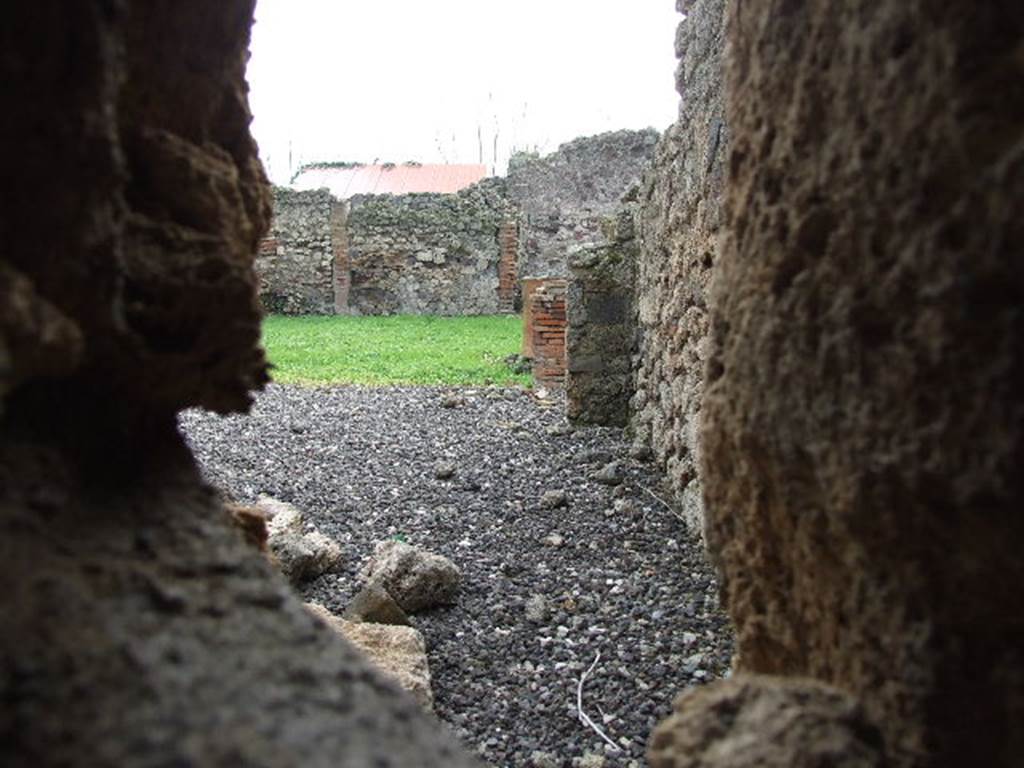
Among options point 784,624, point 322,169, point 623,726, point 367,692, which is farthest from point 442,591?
point 322,169

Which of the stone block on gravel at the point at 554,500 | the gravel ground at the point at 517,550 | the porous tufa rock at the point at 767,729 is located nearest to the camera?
the porous tufa rock at the point at 767,729

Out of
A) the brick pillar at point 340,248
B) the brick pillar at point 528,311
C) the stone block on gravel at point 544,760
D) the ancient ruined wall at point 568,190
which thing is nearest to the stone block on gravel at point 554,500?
the stone block on gravel at point 544,760

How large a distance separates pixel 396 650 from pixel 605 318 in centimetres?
406

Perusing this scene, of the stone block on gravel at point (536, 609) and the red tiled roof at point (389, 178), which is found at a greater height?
the red tiled roof at point (389, 178)

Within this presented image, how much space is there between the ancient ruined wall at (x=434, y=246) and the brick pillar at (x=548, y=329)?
7244mm

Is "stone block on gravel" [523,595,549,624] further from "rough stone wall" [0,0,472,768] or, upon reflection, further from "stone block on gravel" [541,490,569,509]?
"rough stone wall" [0,0,472,768]

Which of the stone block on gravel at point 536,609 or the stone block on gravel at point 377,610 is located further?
the stone block on gravel at point 536,609

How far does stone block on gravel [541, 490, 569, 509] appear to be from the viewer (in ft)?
15.7

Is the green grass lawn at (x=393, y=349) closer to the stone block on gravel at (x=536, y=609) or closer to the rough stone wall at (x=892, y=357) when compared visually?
the stone block on gravel at (x=536, y=609)

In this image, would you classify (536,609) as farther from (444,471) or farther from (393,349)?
(393,349)

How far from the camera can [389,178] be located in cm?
2283

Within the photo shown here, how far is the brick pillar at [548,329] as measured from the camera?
8258mm

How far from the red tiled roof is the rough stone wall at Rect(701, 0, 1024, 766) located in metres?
20.6

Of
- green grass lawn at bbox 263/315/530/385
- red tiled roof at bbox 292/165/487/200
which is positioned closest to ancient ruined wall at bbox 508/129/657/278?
green grass lawn at bbox 263/315/530/385
